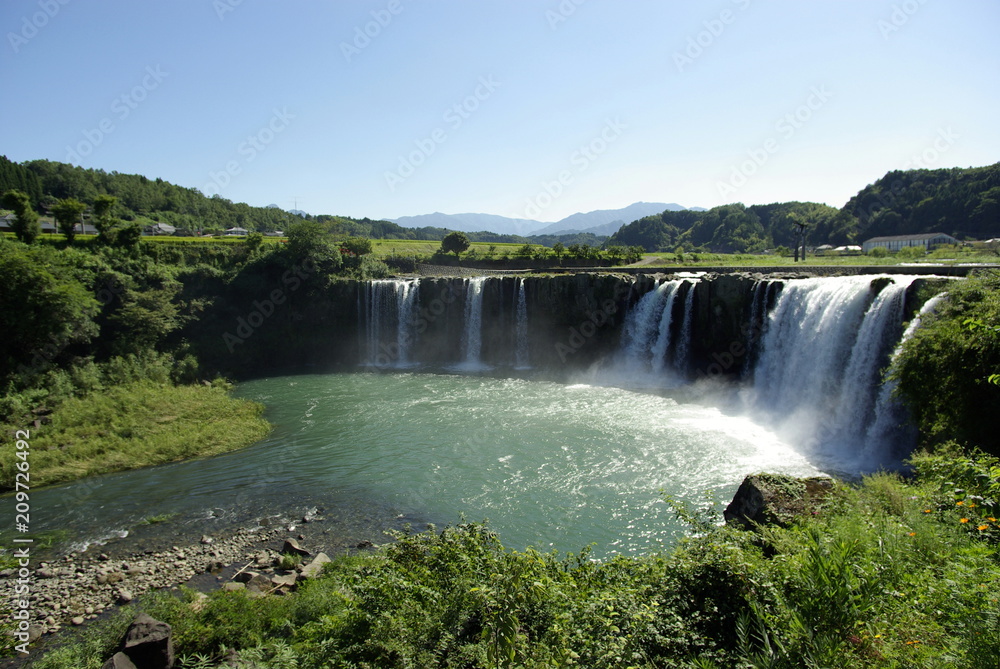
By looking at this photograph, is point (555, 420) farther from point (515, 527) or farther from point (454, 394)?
point (515, 527)

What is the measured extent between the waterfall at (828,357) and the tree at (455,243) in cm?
3498

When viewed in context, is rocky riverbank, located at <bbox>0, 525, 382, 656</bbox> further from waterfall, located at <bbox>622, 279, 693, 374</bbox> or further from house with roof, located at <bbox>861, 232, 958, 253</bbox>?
house with roof, located at <bbox>861, 232, 958, 253</bbox>

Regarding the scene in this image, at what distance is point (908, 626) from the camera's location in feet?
15.7

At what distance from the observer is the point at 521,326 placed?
111ft

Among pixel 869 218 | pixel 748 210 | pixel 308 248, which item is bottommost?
pixel 308 248

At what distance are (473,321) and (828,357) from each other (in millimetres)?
21449

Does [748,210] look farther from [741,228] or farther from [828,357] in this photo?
[828,357]

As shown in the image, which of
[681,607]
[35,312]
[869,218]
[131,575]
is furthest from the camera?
[869,218]

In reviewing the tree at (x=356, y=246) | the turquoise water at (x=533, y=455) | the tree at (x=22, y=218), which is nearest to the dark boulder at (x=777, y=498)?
the turquoise water at (x=533, y=455)

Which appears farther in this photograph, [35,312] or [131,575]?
[35,312]

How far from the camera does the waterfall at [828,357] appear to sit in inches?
703

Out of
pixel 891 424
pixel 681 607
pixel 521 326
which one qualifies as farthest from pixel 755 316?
pixel 681 607

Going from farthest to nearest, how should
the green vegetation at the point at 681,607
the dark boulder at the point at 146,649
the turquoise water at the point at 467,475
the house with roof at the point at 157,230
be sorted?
1. the house with roof at the point at 157,230
2. the turquoise water at the point at 467,475
3. the dark boulder at the point at 146,649
4. the green vegetation at the point at 681,607

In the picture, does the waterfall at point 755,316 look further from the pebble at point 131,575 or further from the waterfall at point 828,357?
the pebble at point 131,575
